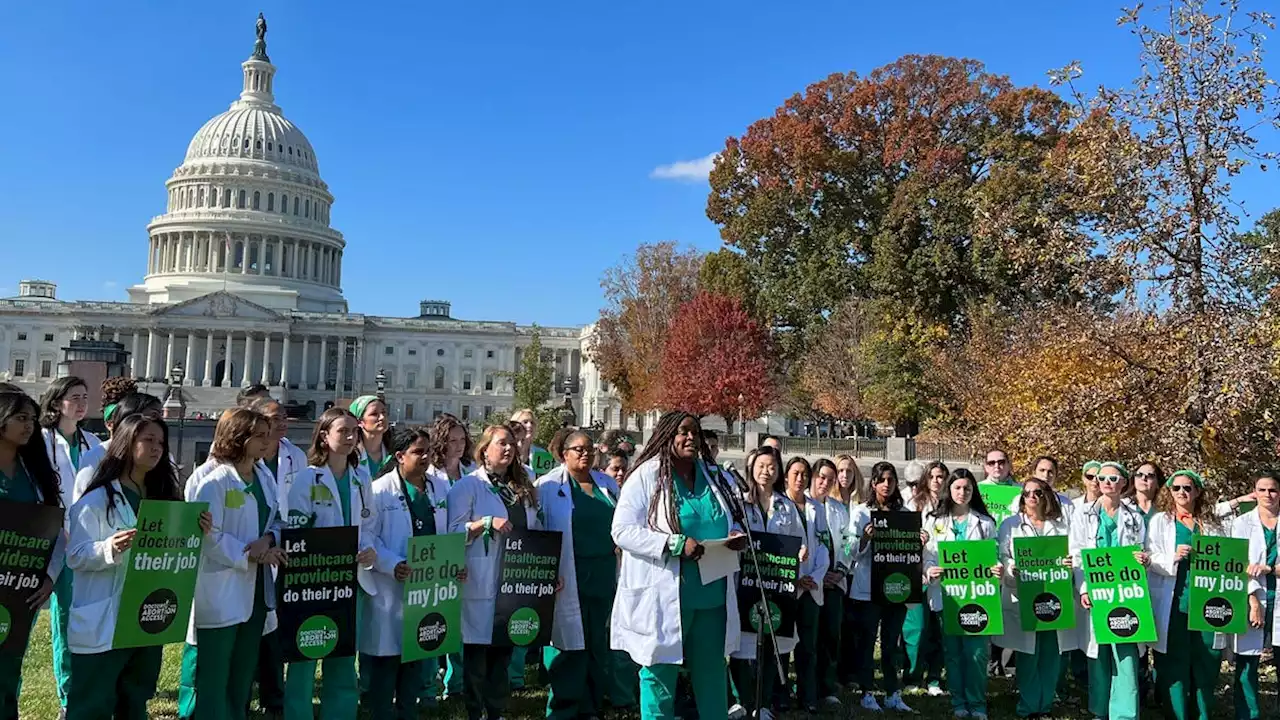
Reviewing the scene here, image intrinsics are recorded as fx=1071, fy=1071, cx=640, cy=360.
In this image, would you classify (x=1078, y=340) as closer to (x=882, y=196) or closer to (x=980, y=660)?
(x=980, y=660)

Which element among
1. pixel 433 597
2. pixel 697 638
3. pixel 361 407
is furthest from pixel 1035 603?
pixel 361 407

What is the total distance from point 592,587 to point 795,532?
1.74 metres

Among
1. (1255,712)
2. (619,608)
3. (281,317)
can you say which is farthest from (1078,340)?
(281,317)

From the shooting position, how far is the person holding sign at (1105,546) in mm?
8484

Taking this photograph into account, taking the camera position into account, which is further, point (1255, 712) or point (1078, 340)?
point (1078, 340)

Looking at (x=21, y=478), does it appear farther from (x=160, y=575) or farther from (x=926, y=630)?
(x=926, y=630)

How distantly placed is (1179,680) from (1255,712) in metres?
0.73

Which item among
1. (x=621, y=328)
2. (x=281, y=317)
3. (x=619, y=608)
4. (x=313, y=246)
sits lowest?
(x=619, y=608)

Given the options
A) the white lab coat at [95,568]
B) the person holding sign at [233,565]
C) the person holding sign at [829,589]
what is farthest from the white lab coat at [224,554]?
the person holding sign at [829,589]

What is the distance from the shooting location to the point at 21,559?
19.3 ft

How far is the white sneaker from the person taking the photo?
9367mm

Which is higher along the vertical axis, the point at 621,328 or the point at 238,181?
the point at 238,181

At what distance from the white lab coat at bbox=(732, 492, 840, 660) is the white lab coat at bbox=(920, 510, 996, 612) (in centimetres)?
98

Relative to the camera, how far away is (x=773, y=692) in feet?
30.0
